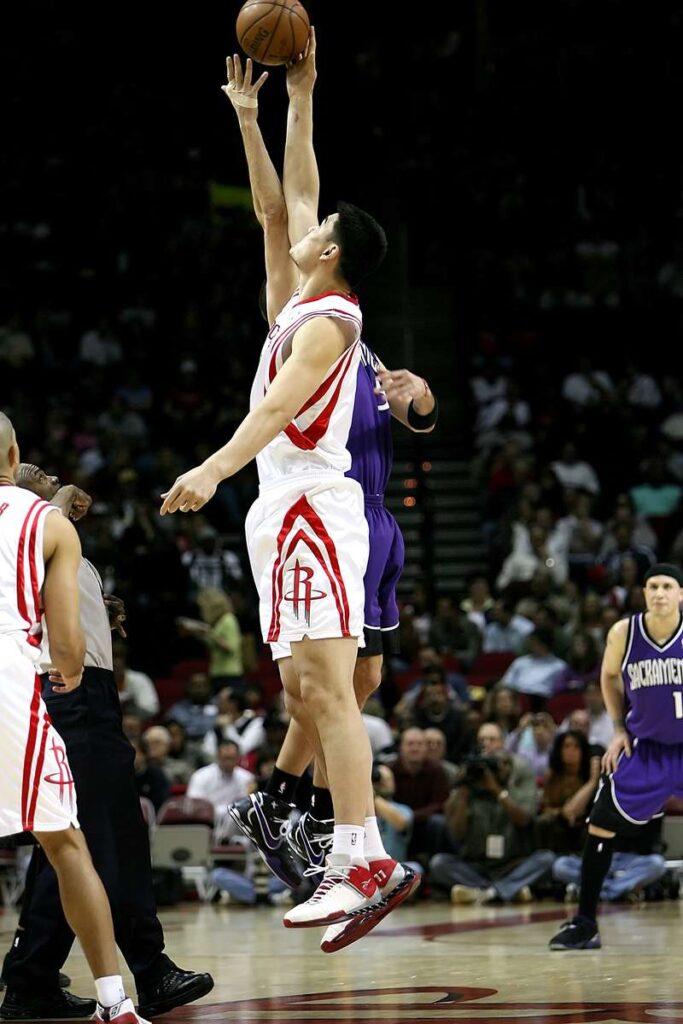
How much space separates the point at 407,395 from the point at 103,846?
2011mm

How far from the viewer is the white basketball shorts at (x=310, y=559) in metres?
5.40

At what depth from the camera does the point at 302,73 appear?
601 cm

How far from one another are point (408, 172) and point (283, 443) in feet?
48.2

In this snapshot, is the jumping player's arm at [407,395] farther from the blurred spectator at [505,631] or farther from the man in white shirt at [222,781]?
the blurred spectator at [505,631]

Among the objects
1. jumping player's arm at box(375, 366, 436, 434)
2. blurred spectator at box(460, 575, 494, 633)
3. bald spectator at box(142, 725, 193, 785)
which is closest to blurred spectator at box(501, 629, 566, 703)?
blurred spectator at box(460, 575, 494, 633)

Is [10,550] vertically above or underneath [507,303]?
underneath

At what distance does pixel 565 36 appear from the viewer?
20938 mm

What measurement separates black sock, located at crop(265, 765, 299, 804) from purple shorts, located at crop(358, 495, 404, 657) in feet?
1.85

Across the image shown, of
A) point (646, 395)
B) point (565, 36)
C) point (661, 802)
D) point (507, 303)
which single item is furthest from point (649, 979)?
point (565, 36)

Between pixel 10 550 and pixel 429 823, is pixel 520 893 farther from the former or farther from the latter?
pixel 10 550

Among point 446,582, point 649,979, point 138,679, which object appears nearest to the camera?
point 649,979

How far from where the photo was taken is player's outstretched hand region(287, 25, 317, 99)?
5969 mm

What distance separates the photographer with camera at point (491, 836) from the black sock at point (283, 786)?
229 inches

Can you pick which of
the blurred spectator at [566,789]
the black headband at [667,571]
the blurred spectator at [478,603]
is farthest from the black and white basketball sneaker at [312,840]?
the blurred spectator at [478,603]
